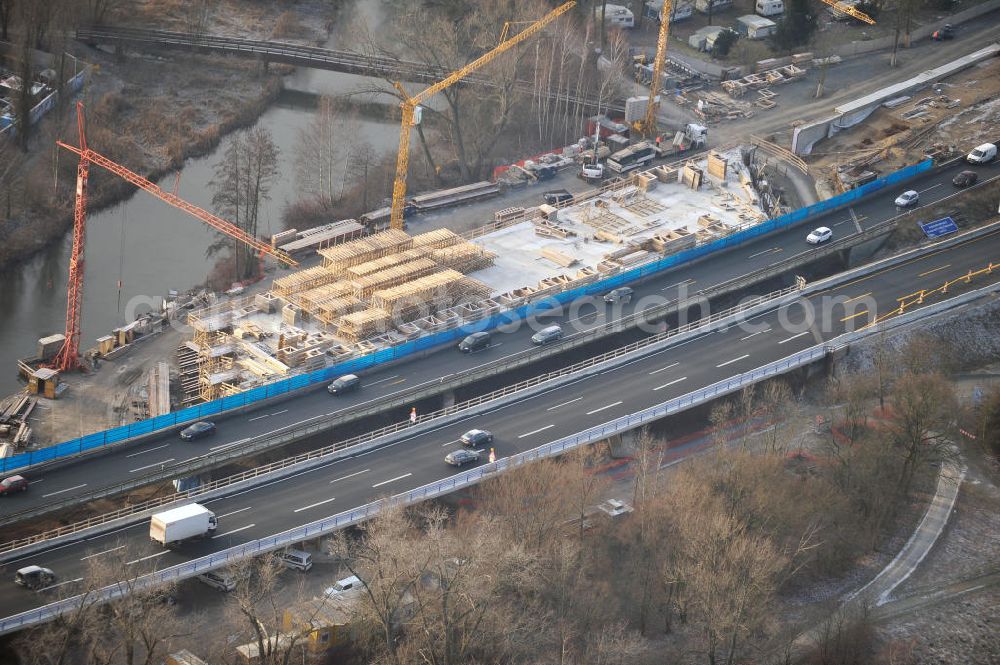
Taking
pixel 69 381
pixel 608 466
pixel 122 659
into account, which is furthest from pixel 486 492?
pixel 69 381

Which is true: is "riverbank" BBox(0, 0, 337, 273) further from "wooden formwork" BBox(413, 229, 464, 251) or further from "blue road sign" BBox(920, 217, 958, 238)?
"blue road sign" BBox(920, 217, 958, 238)

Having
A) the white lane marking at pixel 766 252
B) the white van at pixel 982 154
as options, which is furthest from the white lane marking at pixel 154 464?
the white van at pixel 982 154

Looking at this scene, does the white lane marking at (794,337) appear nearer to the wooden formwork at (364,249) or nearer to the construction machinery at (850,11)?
the wooden formwork at (364,249)

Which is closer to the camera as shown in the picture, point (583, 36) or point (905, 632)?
point (905, 632)

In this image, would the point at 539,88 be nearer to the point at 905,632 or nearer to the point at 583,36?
the point at 583,36

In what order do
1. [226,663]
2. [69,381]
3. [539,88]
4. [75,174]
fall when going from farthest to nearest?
[539,88]
[75,174]
[69,381]
[226,663]

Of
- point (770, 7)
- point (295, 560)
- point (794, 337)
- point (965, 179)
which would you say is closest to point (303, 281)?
point (295, 560)

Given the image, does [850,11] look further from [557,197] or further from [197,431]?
[197,431]
